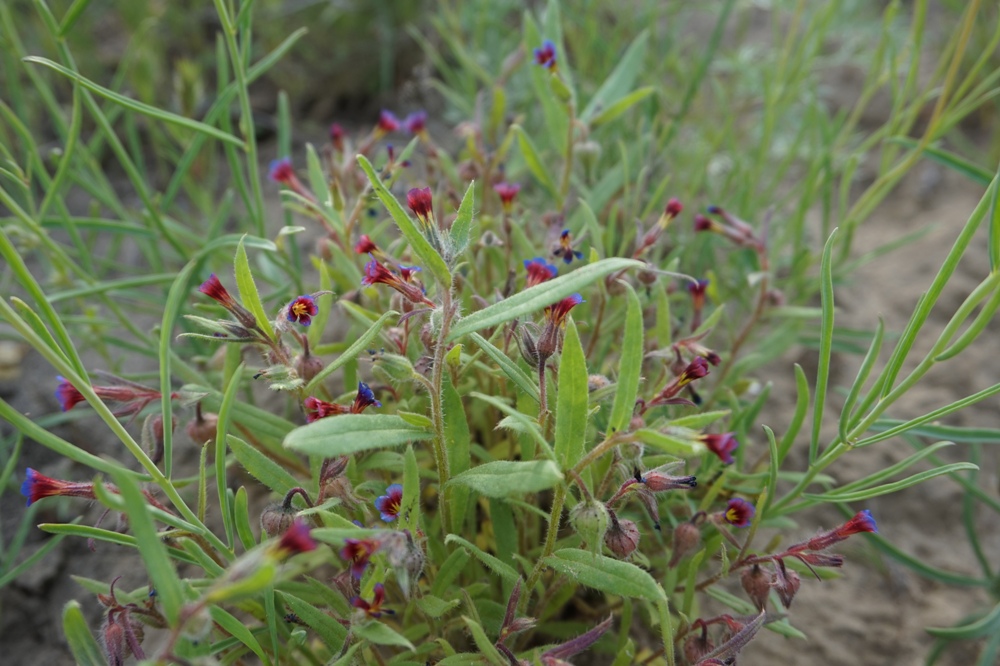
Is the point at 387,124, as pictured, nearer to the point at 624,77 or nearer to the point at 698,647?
the point at 624,77

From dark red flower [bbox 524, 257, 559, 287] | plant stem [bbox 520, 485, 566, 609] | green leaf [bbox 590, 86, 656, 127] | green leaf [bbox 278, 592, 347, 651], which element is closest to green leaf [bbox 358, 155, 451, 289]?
dark red flower [bbox 524, 257, 559, 287]

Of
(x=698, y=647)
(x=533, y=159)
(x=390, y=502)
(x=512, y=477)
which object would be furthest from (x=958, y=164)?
(x=390, y=502)

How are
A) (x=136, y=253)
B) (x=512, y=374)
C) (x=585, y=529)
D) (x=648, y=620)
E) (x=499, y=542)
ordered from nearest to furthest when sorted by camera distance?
(x=585, y=529) → (x=512, y=374) → (x=499, y=542) → (x=648, y=620) → (x=136, y=253)

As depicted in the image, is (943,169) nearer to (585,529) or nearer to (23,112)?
(585,529)

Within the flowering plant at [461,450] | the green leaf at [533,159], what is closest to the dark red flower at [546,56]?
the flowering plant at [461,450]

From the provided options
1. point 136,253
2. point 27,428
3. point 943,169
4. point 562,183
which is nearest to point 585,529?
point 27,428

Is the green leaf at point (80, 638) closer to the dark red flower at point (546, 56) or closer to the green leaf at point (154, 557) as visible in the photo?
the green leaf at point (154, 557)
